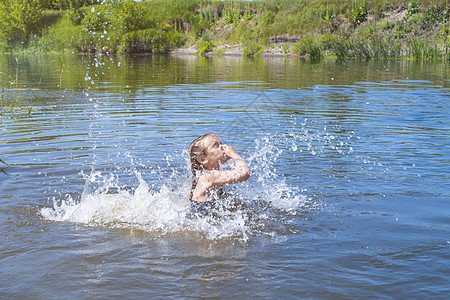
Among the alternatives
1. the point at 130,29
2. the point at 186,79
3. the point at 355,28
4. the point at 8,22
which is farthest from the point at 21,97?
the point at 8,22

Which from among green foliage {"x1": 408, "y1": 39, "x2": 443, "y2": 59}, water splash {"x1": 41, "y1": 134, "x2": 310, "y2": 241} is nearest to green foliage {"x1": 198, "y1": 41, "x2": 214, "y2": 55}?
green foliage {"x1": 408, "y1": 39, "x2": 443, "y2": 59}

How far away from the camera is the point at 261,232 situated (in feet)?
16.8

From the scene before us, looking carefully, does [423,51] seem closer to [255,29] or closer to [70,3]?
[255,29]

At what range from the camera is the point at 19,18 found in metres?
68.1

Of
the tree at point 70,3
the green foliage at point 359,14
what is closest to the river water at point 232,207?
the green foliage at point 359,14

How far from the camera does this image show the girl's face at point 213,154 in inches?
224

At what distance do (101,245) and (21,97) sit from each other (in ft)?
41.0

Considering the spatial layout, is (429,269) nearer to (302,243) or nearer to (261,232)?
(302,243)

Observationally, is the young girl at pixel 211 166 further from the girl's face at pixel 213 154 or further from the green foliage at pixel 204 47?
the green foliage at pixel 204 47

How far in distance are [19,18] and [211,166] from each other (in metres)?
72.1

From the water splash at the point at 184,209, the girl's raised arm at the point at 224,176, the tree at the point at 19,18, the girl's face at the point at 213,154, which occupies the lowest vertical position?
the water splash at the point at 184,209

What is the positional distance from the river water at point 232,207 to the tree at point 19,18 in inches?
2499

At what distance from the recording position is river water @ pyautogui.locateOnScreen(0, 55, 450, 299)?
A: 4.02 metres

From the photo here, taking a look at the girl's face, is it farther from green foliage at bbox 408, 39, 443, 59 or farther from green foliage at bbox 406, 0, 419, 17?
green foliage at bbox 406, 0, 419, 17
